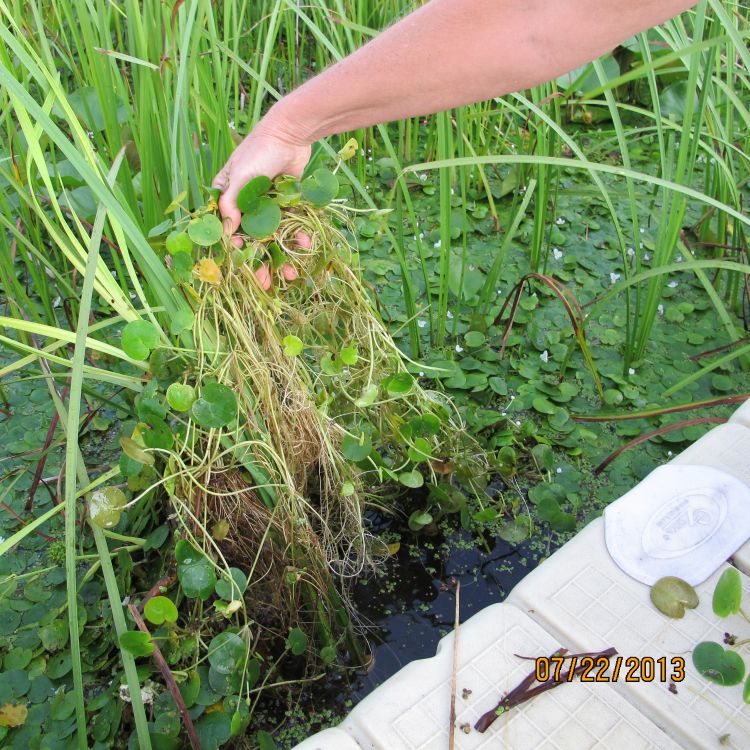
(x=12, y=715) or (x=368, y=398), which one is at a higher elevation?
(x=368, y=398)

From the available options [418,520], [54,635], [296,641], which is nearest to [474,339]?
[418,520]

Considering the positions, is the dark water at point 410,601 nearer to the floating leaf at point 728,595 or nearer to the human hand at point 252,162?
the floating leaf at point 728,595

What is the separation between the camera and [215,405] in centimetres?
97

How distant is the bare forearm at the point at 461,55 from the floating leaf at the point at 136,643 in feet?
2.40

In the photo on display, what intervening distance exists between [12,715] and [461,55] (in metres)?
1.19

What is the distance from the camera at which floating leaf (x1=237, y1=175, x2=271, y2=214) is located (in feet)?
3.17

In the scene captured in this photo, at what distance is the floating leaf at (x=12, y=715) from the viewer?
1.12 m

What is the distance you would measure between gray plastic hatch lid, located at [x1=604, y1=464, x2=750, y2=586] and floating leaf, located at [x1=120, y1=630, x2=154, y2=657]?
0.67m

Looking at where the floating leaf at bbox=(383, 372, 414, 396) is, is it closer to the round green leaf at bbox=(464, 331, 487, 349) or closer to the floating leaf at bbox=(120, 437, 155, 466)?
the floating leaf at bbox=(120, 437, 155, 466)

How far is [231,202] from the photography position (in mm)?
1012

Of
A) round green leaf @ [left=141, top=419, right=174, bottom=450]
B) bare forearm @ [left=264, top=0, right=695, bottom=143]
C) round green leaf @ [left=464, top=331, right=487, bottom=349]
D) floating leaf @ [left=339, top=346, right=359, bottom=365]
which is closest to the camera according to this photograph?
bare forearm @ [left=264, top=0, right=695, bottom=143]

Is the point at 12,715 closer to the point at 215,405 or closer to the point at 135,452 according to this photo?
the point at 135,452

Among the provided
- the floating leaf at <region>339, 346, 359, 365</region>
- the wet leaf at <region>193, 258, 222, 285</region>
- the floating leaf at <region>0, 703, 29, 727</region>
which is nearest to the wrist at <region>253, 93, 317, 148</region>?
the wet leaf at <region>193, 258, 222, 285</region>

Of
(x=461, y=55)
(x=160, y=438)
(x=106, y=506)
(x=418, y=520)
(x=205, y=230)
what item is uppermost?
(x=461, y=55)
